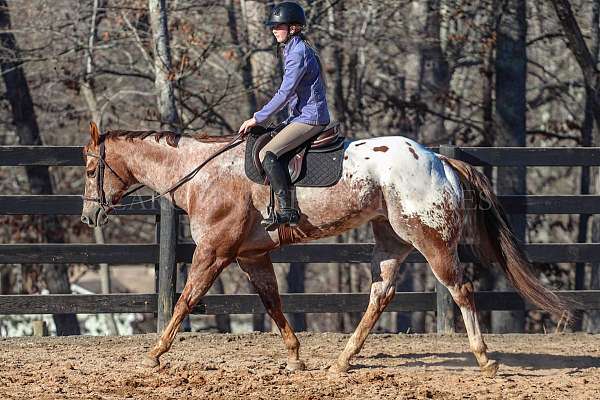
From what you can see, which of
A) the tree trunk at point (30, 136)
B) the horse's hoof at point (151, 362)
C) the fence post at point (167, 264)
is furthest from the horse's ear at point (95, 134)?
the tree trunk at point (30, 136)

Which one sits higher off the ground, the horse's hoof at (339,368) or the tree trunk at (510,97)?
the tree trunk at (510,97)

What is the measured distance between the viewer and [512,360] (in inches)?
351

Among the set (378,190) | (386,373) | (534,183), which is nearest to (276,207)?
(378,190)

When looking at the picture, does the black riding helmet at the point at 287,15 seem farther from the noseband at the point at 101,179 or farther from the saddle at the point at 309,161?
the noseband at the point at 101,179

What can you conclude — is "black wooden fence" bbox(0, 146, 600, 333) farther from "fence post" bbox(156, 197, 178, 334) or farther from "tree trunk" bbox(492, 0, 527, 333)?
"tree trunk" bbox(492, 0, 527, 333)

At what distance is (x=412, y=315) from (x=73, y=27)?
9806 mm

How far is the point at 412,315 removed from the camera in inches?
874

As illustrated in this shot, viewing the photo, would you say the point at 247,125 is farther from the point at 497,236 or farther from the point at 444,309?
the point at 444,309

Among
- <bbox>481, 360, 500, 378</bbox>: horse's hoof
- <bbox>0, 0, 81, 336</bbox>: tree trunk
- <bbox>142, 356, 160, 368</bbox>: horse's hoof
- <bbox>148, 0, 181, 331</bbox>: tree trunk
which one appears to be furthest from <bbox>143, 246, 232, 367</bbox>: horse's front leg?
<bbox>0, 0, 81, 336</bbox>: tree trunk

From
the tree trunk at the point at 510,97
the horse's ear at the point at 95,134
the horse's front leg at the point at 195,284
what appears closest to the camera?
the horse's front leg at the point at 195,284

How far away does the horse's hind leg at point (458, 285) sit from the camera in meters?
7.85

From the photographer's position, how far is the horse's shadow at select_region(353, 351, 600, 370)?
860 cm

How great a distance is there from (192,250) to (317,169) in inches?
96.7

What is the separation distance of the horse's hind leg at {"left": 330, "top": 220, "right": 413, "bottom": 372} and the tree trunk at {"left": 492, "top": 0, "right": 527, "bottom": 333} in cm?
676
